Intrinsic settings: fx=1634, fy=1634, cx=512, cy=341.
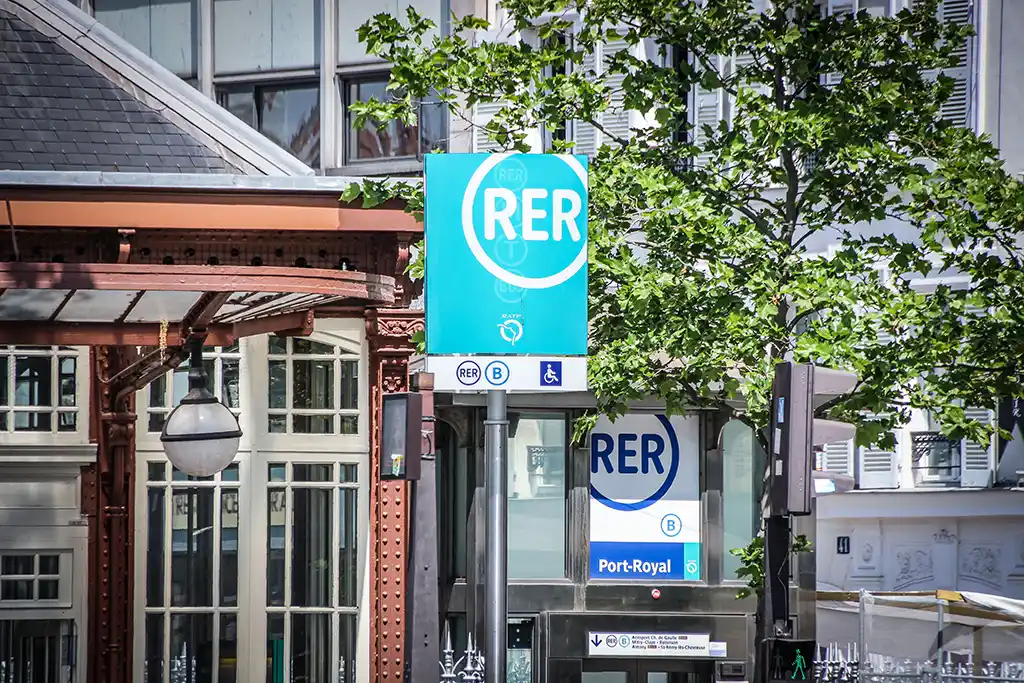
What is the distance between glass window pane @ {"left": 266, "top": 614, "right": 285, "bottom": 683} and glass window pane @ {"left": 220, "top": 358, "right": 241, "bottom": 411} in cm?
191

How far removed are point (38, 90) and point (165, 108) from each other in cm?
82

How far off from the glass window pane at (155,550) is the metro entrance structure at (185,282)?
0.81 m

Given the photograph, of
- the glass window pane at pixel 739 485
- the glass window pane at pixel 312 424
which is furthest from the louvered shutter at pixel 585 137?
the glass window pane at pixel 312 424

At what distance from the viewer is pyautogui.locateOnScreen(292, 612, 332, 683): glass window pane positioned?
1414 cm

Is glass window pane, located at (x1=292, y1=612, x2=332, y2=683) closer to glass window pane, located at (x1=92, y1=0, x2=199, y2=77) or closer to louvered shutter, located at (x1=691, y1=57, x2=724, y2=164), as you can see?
glass window pane, located at (x1=92, y1=0, x2=199, y2=77)

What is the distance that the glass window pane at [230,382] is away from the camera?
14.5m

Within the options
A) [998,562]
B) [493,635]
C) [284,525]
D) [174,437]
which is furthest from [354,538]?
[998,562]

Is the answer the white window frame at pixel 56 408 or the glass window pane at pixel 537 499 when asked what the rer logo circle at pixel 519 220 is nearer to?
the white window frame at pixel 56 408

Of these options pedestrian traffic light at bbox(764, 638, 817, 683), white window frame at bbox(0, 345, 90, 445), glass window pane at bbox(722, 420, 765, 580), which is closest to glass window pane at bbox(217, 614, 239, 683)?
white window frame at bbox(0, 345, 90, 445)

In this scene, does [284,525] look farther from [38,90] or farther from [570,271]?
[570,271]

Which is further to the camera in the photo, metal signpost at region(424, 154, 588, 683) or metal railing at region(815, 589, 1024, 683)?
metal railing at region(815, 589, 1024, 683)

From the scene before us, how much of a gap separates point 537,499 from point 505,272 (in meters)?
9.22

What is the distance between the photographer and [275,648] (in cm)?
1420

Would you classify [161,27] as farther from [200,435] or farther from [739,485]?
[739,485]
